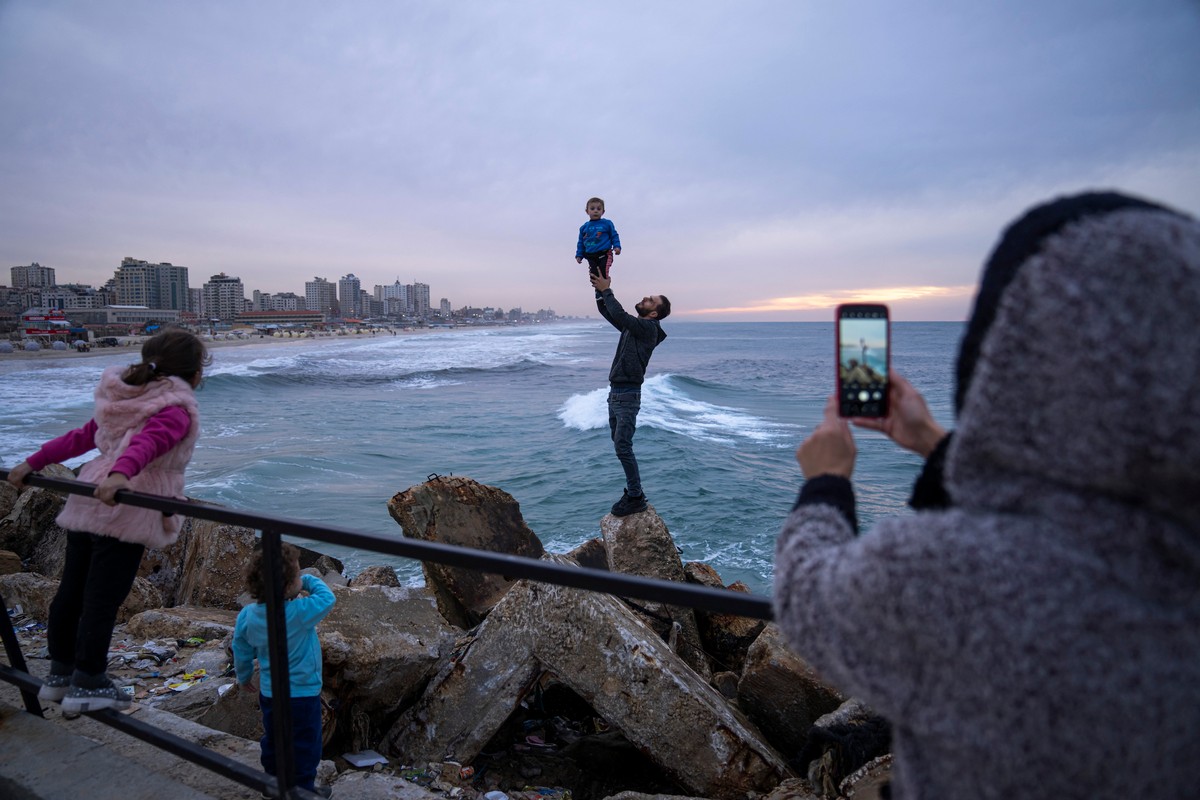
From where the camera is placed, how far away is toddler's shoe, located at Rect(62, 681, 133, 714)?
271 cm

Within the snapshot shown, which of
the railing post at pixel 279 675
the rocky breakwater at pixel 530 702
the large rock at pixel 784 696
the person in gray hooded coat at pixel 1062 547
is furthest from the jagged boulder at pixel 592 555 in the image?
the person in gray hooded coat at pixel 1062 547

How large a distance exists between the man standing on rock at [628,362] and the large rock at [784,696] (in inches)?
85.3

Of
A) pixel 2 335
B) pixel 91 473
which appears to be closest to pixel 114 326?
pixel 2 335

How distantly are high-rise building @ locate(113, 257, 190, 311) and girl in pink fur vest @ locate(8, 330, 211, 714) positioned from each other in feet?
521

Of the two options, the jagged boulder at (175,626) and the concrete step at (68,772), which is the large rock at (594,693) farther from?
the jagged boulder at (175,626)

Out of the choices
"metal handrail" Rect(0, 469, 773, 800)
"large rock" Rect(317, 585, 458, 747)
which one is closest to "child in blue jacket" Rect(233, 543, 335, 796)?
"metal handrail" Rect(0, 469, 773, 800)

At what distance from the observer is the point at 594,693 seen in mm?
3705

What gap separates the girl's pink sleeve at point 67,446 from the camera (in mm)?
3021

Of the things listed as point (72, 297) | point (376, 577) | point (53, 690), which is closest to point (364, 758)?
point (53, 690)

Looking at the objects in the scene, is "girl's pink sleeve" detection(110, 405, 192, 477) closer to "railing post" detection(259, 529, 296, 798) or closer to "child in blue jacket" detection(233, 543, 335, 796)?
"child in blue jacket" detection(233, 543, 335, 796)

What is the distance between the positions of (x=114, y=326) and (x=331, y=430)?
340 ft

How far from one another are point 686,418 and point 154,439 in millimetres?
22595

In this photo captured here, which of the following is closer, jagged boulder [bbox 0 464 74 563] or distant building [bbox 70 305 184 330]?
jagged boulder [bbox 0 464 74 563]

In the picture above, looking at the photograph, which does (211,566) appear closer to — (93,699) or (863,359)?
(93,699)
